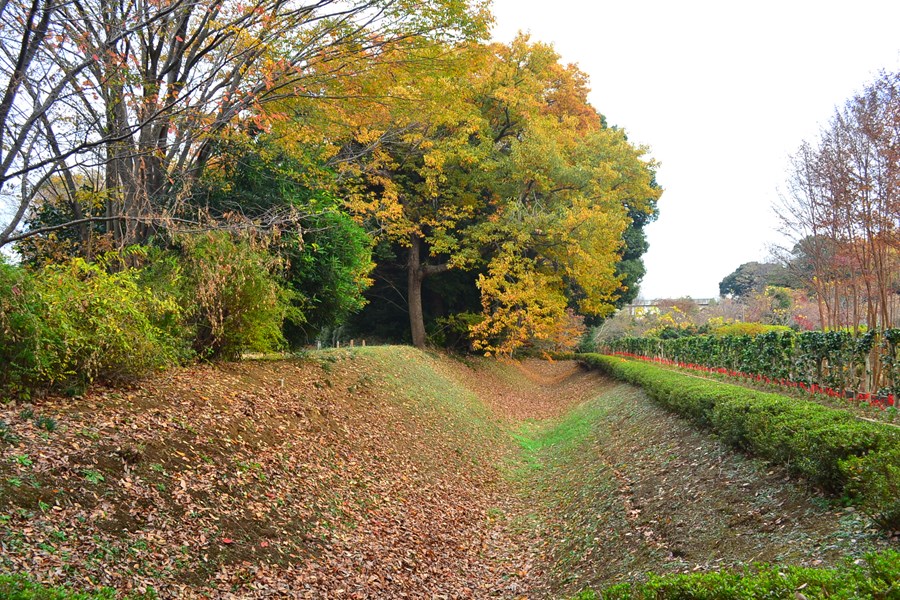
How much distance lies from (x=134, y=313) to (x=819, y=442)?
6.70 m

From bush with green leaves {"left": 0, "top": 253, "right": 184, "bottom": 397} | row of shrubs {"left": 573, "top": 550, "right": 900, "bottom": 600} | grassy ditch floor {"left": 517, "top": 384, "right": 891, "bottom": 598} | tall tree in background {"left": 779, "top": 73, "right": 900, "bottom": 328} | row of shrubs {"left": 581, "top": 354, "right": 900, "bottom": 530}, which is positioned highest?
tall tree in background {"left": 779, "top": 73, "right": 900, "bottom": 328}

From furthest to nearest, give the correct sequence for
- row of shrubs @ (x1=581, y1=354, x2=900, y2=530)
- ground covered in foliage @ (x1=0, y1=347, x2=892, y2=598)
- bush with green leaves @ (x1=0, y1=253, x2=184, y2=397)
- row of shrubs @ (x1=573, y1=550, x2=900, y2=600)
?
1. bush with green leaves @ (x1=0, y1=253, x2=184, y2=397)
2. row of shrubs @ (x1=581, y1=354, x2=900, y2=530)
3. ground covered in foliage @ (x1=0, y1=347, x2=892, y2=598)
4. row of shrubs @ (x1=573, y1=550, x2=900, y2=600)

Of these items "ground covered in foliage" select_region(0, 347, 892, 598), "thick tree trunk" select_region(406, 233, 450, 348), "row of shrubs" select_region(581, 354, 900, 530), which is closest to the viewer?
"ground covered in foliage" select_region(0, 347, 892, 598)

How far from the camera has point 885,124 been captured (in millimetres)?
10477

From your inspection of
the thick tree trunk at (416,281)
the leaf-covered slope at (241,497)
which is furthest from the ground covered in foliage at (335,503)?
the thick tree trunk at (416,281)

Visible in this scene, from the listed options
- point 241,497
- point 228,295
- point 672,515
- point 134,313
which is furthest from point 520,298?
point 241,497

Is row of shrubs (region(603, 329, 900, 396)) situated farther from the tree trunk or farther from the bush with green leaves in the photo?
the bush with green leaves

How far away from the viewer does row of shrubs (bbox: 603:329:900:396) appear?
31.2 feet

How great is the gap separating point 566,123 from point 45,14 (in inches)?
780

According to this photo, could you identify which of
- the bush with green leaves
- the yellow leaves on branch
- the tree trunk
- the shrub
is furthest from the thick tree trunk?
the bush with green leaves

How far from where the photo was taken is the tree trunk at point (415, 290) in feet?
71.2

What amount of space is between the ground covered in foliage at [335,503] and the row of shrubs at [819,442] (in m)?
0.21

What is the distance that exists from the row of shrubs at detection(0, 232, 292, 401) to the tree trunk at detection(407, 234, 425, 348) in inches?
465

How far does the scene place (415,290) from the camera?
2195 cm
